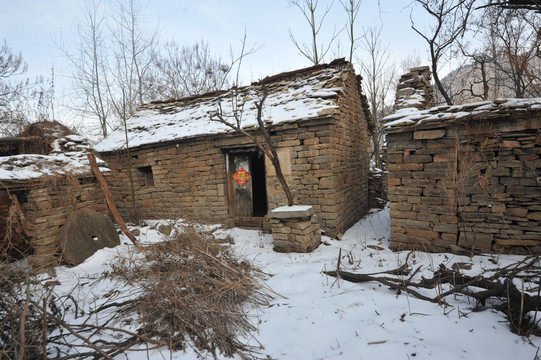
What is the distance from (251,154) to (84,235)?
14.2ft

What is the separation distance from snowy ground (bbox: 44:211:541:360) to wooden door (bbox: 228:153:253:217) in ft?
10.4

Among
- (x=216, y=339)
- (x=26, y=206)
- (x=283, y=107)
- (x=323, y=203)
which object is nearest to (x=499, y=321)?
(x=216, y=339)

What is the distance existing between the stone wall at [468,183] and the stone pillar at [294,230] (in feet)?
5.39

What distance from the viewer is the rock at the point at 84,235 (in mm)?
4602

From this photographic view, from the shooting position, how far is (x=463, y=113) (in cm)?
392

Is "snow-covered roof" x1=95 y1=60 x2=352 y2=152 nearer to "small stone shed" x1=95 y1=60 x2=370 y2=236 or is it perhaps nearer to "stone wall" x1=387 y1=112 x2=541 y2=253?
"small stone shed" x1=95 y1=60 x2=370 y2=236

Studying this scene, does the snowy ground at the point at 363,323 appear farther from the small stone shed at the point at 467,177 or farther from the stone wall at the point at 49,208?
the stone wall at the point at 49,208

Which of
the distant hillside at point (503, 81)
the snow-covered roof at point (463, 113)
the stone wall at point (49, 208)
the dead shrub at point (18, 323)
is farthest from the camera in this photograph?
the distant hillside at point (503, 81)

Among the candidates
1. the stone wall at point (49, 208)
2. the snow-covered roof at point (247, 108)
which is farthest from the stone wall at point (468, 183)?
the stone wall at point (49, 208)

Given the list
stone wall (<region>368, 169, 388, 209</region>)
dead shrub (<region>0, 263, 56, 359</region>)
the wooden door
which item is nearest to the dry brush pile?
dead shrub (<region>0, 263, 56, 359</region>)

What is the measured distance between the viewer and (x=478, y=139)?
393 cm

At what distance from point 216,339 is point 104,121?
14284mm

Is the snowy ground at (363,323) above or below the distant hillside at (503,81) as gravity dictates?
below

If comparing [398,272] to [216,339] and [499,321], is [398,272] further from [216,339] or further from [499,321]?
[216,339]
